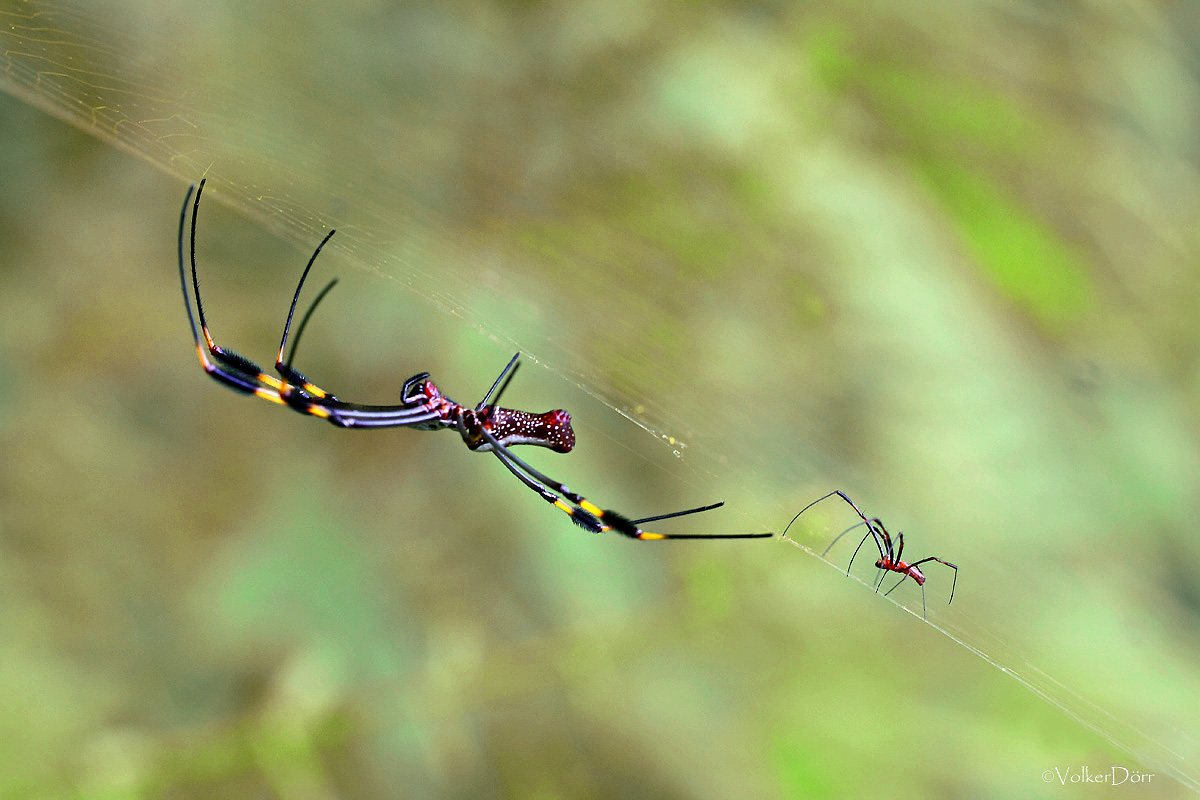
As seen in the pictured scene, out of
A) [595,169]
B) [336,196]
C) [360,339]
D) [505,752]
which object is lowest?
[505,752]

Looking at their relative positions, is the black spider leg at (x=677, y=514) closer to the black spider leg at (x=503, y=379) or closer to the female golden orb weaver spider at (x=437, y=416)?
the female golden orb weaver spider at (x=437, y=416)

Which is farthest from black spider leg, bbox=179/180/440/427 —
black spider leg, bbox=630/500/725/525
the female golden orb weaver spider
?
black spider leg, bbox=630/500/725/525

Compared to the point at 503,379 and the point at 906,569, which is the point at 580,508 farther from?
the point at 906,569

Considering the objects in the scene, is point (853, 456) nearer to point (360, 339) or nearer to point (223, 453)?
point (360, 339)

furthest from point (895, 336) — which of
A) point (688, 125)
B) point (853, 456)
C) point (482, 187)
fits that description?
point (482, 187)

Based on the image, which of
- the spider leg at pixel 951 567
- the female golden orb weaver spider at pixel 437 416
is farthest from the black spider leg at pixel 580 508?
the spider leg at pixel 951 567

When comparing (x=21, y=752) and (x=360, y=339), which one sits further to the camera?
(x=360, y=339)

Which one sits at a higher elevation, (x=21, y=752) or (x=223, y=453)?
(x=223, y=453)

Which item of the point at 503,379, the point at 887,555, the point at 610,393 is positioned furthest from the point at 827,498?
the point at 503,379
